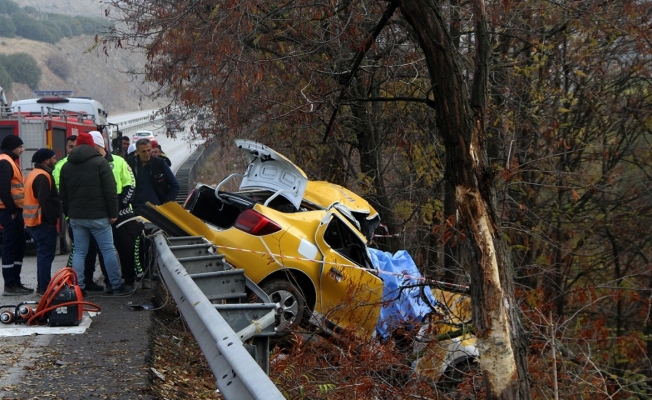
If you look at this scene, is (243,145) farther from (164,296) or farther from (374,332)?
(374,332)

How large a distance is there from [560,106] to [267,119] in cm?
529

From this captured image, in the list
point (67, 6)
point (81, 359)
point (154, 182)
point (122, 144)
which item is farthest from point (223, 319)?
point (67, 6)

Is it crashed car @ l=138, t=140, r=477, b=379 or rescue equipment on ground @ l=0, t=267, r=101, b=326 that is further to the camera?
crashed car @ l=138, t=140, r=477, b=379

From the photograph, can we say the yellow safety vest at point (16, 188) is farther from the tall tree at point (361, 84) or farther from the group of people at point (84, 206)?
the tall tree at point (361, 84)

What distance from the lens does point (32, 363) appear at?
6230 millimetres

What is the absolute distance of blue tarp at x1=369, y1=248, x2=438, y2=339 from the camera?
7805mm

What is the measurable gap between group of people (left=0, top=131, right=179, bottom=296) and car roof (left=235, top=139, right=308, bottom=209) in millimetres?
1501

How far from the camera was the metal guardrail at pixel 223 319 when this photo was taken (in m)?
3.84

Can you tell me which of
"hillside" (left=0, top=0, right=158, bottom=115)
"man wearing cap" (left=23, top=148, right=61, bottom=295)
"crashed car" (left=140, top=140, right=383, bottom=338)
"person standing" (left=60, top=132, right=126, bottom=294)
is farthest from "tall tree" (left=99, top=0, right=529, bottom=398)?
"hillside" (left=0, top=0, right=158, bottom=115)

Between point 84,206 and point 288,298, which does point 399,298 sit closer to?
point 288,298

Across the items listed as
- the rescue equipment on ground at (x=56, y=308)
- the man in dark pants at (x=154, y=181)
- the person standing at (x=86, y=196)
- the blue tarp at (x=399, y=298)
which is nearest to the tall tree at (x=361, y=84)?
the man in dark pants at (x=154, y=181)

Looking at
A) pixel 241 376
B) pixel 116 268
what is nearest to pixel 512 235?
pixel 116 268

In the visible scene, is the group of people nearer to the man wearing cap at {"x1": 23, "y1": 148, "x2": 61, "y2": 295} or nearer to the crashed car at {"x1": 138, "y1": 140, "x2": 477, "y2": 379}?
the man wearing cap at {"x1": 23, "y1": 148, "x2": 61, "y2": 295}

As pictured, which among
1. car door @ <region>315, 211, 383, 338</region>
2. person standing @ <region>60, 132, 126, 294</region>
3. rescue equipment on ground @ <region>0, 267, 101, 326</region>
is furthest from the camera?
person standing @ <region>60, 132, 126, 294</region>
